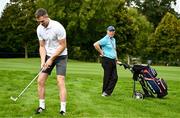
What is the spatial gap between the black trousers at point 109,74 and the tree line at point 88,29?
156 feet

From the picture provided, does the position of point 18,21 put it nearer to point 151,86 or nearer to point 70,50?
point 70,50

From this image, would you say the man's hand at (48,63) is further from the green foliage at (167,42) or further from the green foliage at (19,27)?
the green foliage at (167,42)

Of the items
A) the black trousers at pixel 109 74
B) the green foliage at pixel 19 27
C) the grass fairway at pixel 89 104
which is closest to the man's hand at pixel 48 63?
the grass fairway at pixel 89 104

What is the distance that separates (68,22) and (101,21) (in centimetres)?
454

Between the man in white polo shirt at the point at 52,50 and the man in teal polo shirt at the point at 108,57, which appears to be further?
the man in teal polo shirt at the point at 108,57

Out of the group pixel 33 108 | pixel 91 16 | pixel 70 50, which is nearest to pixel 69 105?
pixel 33 108

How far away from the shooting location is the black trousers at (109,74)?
47.0 feet

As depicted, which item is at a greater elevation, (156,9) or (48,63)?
(156,9)

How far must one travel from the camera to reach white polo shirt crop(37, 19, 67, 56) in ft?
33.2

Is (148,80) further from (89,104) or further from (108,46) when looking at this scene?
(89,104)

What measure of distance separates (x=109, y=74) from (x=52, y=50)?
14.1ft

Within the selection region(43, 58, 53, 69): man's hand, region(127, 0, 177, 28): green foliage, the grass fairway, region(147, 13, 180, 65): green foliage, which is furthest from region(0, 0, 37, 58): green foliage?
region(43, 58, 53, 69): man's hand

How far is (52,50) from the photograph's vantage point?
10375 mm

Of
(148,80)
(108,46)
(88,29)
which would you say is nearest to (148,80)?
(148,80)
